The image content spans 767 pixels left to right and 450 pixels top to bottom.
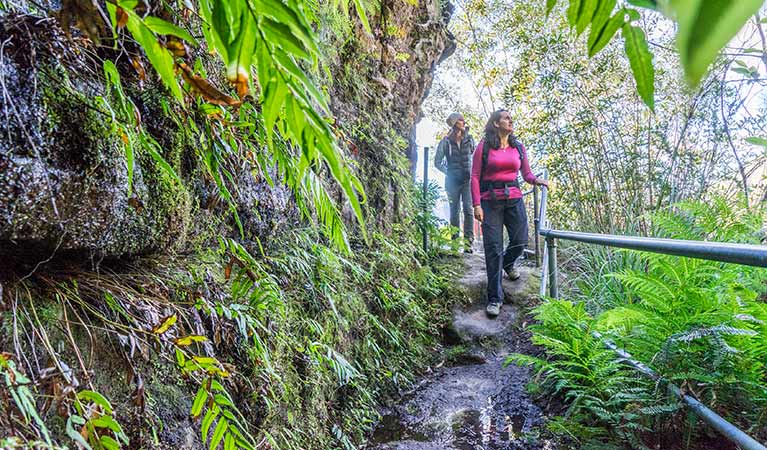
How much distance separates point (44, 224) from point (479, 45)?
8.78 meters

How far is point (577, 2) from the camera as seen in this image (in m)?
0.31

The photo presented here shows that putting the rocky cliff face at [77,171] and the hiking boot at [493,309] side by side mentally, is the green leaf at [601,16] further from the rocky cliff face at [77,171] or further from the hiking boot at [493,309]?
the hiking boot at [493,309]

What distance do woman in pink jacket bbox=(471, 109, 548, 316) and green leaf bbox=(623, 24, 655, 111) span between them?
334cm

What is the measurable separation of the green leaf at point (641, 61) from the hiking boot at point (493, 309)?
3527 mm

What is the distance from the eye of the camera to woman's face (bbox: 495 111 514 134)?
352 centimetres

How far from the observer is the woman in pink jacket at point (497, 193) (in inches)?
139

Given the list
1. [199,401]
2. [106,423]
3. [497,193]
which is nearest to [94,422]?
[106,423]

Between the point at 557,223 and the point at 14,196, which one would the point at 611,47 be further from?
the point at 14,196

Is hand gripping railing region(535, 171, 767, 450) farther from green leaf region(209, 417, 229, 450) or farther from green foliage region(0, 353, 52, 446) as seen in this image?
green foliage region(0, 353, 52, 446)

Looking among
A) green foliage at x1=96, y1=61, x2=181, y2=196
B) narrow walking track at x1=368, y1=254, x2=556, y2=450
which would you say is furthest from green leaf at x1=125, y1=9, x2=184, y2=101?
narrow walking track at x1=368, y1=254, x2=556, y2=450

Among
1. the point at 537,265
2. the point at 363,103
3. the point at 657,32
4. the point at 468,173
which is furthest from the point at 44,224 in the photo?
the point at 657,32

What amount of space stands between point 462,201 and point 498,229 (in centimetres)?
200

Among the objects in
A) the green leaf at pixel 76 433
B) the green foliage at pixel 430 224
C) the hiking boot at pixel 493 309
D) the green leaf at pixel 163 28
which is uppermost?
the green leaf at pixel 163 28

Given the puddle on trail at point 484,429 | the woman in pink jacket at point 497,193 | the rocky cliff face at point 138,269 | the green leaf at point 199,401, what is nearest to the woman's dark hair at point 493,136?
the woman in pink jacket at point 497,193
